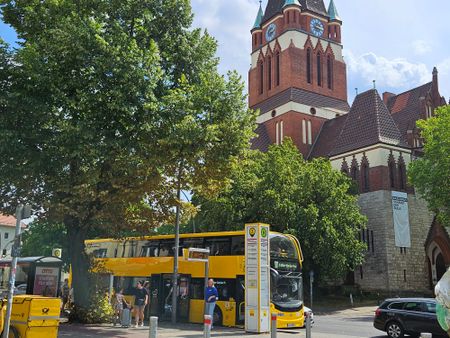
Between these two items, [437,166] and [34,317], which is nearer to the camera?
[34,317]

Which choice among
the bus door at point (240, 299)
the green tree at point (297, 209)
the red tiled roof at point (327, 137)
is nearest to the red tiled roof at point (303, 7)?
the red tiled roof at point (327, 137)

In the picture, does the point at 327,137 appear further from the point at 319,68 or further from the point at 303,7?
the point at 303,7

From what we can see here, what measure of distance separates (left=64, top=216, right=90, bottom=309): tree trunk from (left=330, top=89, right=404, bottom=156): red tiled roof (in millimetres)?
31157

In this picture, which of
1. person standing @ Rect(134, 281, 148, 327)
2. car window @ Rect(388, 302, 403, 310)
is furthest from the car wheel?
person standing @ Rect(134, 281, 148, 327)

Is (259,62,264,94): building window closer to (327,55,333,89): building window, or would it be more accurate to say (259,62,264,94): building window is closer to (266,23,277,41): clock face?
(266,23,277,41): clock face

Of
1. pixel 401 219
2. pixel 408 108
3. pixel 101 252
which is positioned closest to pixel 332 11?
pixel 408 108

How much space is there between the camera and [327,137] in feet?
172

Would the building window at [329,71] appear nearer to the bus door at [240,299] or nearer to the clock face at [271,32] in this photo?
the clock face at [271,32]

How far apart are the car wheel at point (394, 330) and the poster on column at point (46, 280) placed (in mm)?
12460

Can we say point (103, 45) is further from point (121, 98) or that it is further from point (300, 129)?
point (300, 129)

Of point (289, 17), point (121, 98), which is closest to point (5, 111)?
point (121, 98)

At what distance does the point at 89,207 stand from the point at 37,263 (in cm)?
296

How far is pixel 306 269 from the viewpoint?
34969 mm

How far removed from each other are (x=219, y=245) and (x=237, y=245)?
98cm
